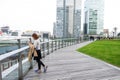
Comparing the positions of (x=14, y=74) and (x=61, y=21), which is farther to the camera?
(x=61, y=21)

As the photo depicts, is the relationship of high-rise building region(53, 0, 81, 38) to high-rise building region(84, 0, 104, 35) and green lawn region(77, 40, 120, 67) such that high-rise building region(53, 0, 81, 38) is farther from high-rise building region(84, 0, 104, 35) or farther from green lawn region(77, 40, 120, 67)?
high-rise building region(84, 0, 104, 35)

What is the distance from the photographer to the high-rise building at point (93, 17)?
126125mm

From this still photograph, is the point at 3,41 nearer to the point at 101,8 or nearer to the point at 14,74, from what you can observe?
the point at 14,74

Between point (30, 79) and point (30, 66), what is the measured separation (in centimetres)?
225

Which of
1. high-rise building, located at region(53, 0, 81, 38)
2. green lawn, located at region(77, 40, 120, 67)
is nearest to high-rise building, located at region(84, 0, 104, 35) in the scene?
high-rise building, located at region(53, 0, 81, 38)

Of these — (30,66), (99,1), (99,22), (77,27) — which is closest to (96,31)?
(99,22)

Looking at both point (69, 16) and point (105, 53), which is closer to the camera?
point (105, 53)

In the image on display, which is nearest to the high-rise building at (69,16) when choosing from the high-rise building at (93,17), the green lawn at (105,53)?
the green lawn at (105,53)

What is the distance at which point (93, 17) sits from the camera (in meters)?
128

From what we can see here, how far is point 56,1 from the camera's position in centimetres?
6081

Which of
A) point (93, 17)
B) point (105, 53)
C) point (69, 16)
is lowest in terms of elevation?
point (105, 53)

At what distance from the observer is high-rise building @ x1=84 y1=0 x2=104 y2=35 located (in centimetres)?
12612

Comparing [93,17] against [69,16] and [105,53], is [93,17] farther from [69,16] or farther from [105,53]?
[105,53]

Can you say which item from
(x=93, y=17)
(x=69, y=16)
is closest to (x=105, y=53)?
(x=69, y=16)
